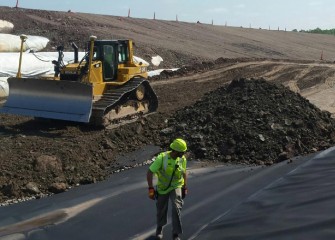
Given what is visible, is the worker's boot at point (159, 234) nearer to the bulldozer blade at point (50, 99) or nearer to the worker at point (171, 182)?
the worker at point (171, 182)

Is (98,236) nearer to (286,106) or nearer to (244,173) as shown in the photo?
(244,173)

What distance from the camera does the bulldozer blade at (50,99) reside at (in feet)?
36.0

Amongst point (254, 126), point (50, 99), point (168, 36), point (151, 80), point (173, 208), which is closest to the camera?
point (173, 208)

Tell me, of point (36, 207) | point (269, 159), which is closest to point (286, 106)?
point (269, 159)

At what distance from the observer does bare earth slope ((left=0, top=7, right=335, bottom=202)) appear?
8.87 m

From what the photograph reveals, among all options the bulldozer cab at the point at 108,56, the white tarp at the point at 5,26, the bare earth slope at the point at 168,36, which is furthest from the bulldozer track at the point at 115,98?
the white tarp at the point at 5,26

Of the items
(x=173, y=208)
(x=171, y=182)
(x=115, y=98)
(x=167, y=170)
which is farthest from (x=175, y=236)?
(x=115, y=98)

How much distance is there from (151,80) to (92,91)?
10.1 metres

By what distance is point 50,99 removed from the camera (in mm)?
11375

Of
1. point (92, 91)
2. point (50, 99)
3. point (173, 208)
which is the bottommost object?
point (173, 208)

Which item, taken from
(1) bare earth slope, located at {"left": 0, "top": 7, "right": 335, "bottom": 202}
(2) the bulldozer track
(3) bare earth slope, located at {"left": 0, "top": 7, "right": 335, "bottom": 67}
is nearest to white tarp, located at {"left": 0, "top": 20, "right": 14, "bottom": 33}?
(3) bare earth slope, located at {"left": 0, "top": 7, "right": 335, "bottom": 67}

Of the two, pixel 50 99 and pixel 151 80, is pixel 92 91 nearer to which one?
pixel 50 99

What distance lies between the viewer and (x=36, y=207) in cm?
725

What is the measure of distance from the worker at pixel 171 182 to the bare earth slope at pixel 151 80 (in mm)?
2659
